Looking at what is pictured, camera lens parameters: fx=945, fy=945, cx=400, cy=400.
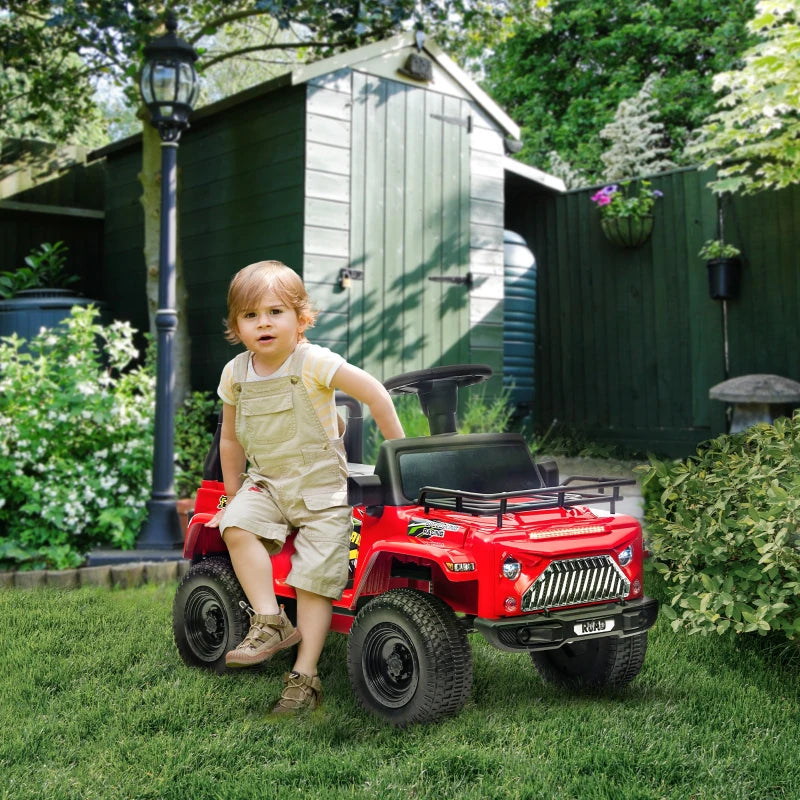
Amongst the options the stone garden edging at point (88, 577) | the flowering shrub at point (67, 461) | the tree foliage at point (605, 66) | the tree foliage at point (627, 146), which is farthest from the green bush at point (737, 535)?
the tree foliage at point (605, 66)

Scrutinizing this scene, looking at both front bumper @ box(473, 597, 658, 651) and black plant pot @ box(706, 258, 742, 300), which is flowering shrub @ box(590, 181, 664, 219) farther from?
front bumper @ box(473, 597, 658, 651)

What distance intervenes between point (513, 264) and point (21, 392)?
472 centimetres

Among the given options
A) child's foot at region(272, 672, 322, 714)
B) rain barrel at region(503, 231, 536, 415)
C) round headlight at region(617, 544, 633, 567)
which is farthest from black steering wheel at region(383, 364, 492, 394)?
rain barrel at region(503, 231, 536, 415)

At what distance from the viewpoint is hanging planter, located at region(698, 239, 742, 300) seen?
843cm

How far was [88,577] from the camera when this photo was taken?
4445mm

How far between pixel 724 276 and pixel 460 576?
6.86m

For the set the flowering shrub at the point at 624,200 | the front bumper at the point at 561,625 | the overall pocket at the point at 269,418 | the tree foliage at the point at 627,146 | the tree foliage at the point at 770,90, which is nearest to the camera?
the front bumper at the point at 561,625

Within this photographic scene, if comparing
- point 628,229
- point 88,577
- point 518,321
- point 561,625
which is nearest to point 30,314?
point 88,577

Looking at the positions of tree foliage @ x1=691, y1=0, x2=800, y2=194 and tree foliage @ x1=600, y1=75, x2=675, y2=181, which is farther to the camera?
tree foliage @ x1=600, y1=75, x2=675, y2=181

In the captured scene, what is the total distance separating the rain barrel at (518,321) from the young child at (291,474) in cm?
559

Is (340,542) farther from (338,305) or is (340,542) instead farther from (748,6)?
(748,6)

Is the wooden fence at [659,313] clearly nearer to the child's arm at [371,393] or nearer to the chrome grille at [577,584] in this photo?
the chrome grille at [577,584]

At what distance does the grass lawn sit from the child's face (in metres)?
1.01

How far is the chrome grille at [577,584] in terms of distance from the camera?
2404mm
